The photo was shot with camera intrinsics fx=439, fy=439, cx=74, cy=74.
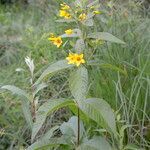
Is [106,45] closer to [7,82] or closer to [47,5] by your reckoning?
[7,82]

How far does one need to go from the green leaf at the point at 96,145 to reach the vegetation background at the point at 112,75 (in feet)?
0.88

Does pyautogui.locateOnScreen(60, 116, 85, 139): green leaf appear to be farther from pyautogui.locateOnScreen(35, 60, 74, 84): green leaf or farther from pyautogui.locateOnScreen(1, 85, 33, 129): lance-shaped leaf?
pyautogui.locateOnScreen(35, 60, 74, 84): green leaf

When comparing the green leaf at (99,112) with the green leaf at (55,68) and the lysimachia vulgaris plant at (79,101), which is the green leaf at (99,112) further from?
the green leaf at (55,68)

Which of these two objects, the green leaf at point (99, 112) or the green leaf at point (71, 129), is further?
the green leaf at point (71, 129)

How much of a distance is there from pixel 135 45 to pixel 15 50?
1553 millimetres

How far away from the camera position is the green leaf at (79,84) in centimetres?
159

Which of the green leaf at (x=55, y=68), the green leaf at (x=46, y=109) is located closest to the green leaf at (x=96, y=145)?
the green leaf at (x=46, y=109)

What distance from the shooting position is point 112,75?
7.95ft

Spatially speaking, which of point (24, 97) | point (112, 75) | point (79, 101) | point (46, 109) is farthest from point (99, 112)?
point (112, 75)

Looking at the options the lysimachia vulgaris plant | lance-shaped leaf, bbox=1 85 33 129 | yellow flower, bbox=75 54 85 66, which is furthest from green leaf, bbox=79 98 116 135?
lance-shaped leaf, bbox=1 85 33 129

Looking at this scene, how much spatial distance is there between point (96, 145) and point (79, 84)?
0.88 feet

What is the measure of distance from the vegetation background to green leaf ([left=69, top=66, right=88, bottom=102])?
13 cm

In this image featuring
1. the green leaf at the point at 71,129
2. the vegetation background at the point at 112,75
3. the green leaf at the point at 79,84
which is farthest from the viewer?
the vegetation background at the point at 112,75

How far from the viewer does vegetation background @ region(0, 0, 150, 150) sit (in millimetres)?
2182
